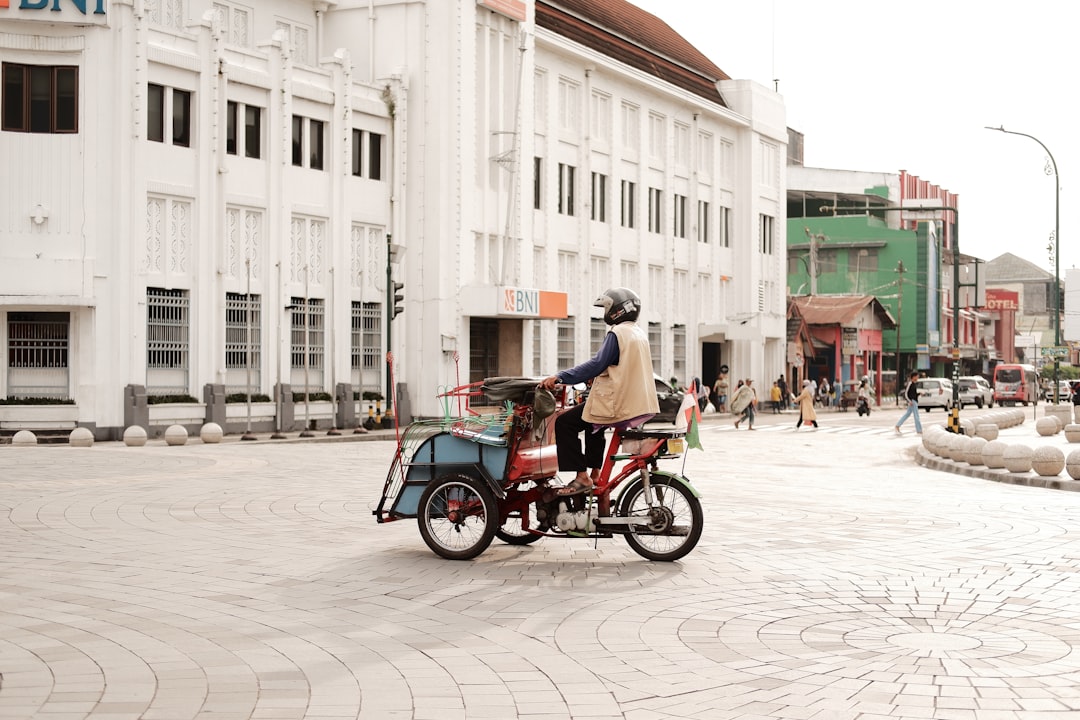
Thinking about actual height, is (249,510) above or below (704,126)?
below

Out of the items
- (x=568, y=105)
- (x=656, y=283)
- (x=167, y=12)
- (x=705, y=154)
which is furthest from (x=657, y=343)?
(x=167, y=12)

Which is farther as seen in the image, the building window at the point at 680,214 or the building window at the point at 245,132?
the building window at the point at 680,214

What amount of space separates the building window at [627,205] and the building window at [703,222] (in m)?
5.89

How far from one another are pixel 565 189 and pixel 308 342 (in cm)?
1525

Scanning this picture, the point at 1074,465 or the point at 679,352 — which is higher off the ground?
the point at 679,352

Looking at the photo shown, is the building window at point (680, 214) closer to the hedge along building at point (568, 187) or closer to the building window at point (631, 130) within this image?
the hedge along building at point (568, 187)

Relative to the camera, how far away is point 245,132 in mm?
34469

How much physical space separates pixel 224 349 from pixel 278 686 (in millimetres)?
27940

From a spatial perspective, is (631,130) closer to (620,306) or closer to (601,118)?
(601,118)

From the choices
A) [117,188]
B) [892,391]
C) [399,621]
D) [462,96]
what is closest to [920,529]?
[399,621]

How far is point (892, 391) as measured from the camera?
83.4m

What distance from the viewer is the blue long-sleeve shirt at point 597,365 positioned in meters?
9.87

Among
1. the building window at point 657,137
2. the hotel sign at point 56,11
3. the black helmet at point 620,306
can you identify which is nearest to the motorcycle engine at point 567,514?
the black helmet at point 620,306

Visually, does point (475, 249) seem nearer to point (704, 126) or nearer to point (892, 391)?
point (704, 126)
